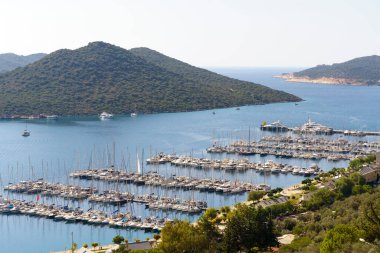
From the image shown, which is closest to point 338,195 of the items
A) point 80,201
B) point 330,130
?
point 80,201

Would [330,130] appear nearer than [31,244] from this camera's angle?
No

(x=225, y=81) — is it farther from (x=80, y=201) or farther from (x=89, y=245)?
(x=89, y=245)

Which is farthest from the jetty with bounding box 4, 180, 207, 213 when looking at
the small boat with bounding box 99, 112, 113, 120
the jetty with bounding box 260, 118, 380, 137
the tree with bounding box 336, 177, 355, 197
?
the small boat with bounding box 99, 112, 113, 120

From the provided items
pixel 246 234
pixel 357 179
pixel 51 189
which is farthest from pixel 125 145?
pixel 246 234

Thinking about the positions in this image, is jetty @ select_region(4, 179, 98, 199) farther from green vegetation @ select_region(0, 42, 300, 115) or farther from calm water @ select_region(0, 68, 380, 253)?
green vegetation @ select_region(0, 42, 300, 115)

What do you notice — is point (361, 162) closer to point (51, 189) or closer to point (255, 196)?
point (255, 196)

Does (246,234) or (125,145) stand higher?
(125,145)

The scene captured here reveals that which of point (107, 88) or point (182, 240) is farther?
point (107, 88)
